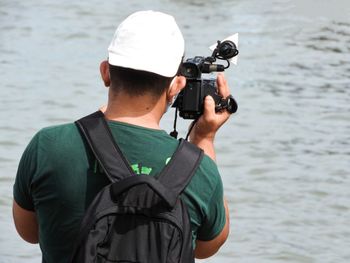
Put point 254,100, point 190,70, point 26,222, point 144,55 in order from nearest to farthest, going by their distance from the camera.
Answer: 1. point 144,55
2. point 26,222
3. point 190,70
4. point 254,100

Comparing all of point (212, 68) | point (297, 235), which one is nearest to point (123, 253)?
point (212, 68)

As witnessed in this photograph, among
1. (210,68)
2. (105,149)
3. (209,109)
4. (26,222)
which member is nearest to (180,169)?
(105,149)

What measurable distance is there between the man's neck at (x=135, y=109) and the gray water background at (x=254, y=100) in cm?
376

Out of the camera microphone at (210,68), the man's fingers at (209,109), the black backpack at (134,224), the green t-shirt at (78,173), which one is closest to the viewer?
the black backpack at (134,224)

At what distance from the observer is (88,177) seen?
115 inches

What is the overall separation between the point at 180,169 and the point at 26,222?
0.55 metres

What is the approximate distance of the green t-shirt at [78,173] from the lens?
292 cm

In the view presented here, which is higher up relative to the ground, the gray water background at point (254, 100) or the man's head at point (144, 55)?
the man's head at point (144, 55)

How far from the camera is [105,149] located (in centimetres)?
290

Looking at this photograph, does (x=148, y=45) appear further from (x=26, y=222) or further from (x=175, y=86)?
(x=26, y=222)

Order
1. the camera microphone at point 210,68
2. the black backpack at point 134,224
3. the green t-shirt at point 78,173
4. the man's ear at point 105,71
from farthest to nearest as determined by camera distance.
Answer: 1. the camera microphone at point 210,68
2. the man's ear at point 105,71
3. the green t-shirt at point 78,173
4. the black backpack at point 134,224

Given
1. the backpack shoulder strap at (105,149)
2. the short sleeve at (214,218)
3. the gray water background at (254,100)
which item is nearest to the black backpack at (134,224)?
the backpack shoulder strap at (105,149)

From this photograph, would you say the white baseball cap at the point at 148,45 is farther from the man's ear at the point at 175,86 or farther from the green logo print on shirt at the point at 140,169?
the green logo print on shirt at the point at 140,169

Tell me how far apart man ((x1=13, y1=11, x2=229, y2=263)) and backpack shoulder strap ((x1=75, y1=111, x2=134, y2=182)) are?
0.03m
